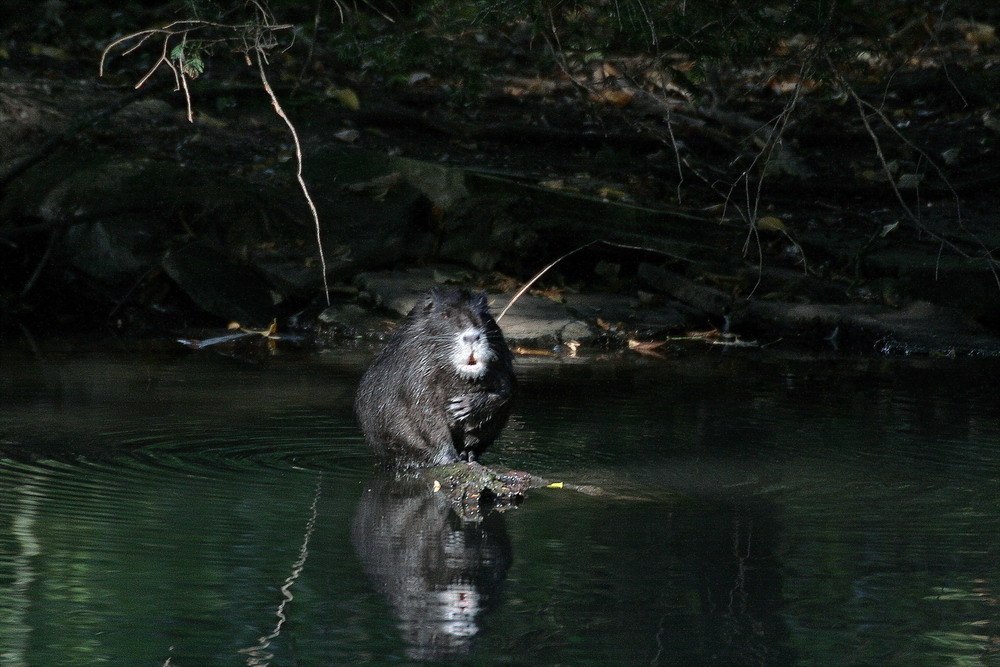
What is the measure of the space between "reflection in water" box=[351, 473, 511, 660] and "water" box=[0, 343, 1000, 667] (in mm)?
15

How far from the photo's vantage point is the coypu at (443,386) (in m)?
5.60

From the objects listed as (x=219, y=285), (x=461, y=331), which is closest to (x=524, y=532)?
(x=461, y=331)

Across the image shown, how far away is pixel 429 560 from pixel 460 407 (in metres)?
Answer: 1.25

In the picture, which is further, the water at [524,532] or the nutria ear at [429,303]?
the nutria ear at [429,303]

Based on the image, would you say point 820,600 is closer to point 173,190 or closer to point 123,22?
point 173,190

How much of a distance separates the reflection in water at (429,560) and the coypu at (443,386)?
0.71ft

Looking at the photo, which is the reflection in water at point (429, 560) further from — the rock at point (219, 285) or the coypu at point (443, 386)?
the rock at point (219, 285)

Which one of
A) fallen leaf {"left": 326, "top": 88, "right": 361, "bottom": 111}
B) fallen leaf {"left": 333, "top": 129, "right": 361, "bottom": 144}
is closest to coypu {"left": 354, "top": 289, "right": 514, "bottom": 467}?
fallen leaf {"left": 333, "top": 129, "right": 361, "bottom": 144}

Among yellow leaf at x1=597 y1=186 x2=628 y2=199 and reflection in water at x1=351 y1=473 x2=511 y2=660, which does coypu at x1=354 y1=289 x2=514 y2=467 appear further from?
yellow leaf at x1=597 y1=186 x2=628 y2=199

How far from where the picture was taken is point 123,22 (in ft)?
51.8

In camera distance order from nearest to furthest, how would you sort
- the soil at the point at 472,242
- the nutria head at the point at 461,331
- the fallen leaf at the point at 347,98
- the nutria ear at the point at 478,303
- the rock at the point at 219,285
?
the nutria head at the point at 461,331, the nutria ear at the point at 478,303, the soil at the point at 472,242, the rock at the point at 219,285, the fallen leaf at the point at 347,98

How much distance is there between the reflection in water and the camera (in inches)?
147

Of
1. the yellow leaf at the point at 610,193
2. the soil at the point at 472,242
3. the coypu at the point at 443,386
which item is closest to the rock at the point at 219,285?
the soil at the point at 472,242

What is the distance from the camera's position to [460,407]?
18.5 ft
